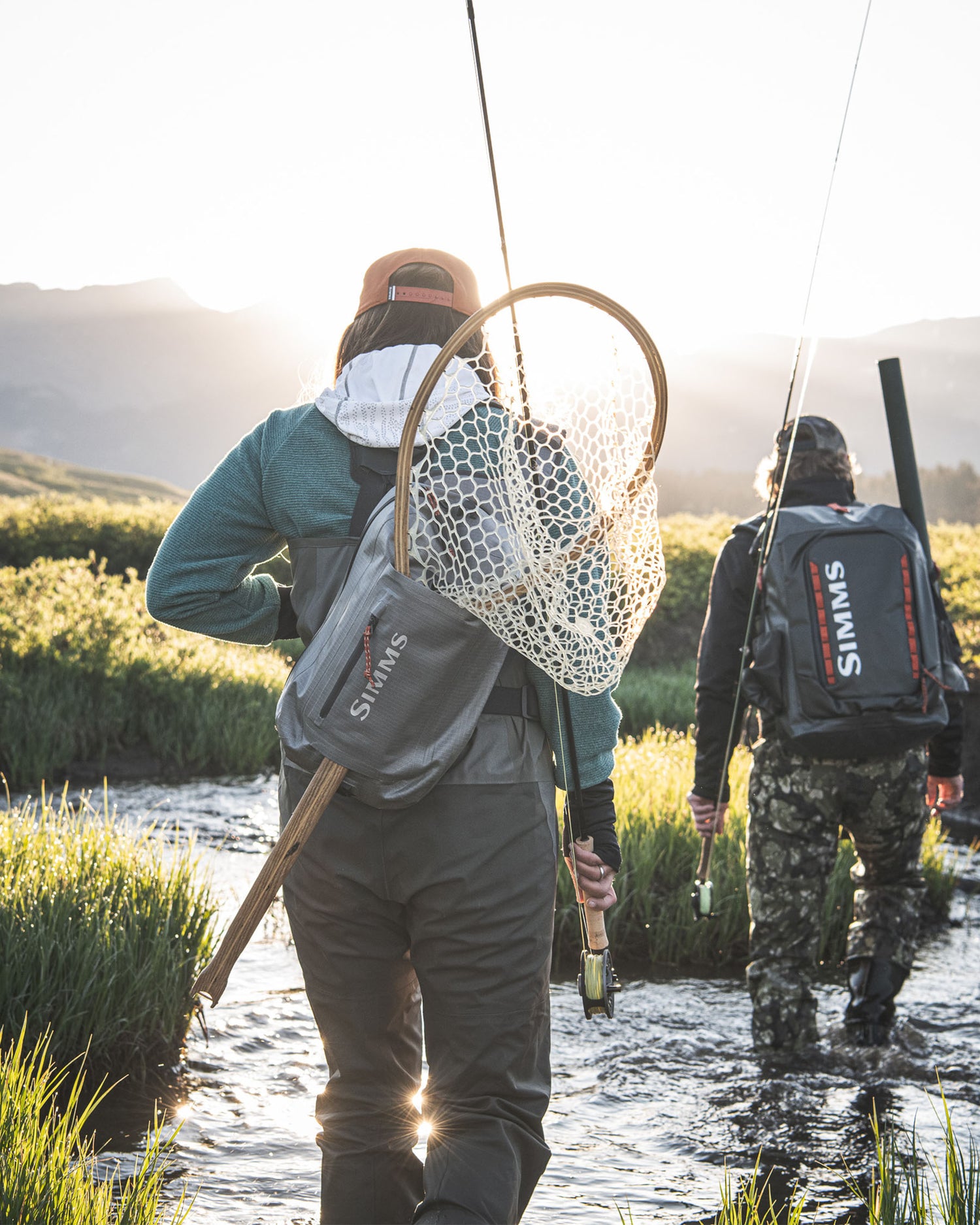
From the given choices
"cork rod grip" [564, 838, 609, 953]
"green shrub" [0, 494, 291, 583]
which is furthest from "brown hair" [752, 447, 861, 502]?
"green shrub" [0, 494, 291, 583]

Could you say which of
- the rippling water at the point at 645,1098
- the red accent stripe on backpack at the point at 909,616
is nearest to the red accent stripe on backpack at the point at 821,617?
the red accent stripe on backpack at the point at 909,616

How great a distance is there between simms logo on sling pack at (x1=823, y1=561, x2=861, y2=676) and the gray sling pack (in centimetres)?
186

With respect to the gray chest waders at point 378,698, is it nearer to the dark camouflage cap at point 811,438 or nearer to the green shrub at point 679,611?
the dark camouflage cap at point 811,438

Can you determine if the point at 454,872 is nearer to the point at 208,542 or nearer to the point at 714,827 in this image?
the point at 208,542

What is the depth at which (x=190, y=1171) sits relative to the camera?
3.04m

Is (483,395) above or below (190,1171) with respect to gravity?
above

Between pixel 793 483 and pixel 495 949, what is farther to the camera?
pixel 793 483

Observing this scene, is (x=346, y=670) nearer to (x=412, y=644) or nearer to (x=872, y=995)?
(x=412, y=644)

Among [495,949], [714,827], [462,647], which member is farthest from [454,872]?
[714,827]

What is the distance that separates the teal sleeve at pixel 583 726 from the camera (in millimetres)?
2061

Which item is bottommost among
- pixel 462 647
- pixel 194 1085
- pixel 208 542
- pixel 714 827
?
pixel 194 1085

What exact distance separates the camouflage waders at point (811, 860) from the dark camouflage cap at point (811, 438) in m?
1.00

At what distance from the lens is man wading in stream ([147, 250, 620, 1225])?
6.43ft

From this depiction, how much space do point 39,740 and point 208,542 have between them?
6851 mm
